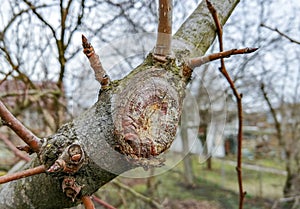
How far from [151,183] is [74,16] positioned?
1586 mm

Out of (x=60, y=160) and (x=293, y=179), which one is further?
(x=293, y=179)

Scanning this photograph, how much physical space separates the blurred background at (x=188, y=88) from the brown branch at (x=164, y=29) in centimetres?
4

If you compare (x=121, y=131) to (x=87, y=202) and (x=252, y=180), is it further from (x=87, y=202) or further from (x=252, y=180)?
(x=252, y=180)

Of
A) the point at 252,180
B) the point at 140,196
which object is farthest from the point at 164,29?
the point at 252,180

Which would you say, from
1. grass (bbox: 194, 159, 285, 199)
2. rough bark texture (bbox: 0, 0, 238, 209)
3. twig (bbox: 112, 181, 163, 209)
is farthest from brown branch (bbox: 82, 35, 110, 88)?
grass (bbox: 194, 159, 285, 199)

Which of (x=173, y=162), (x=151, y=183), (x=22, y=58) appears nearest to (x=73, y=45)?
(x=22, y=58)

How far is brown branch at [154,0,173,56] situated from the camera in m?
0.29

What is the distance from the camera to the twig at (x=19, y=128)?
262 millimetres

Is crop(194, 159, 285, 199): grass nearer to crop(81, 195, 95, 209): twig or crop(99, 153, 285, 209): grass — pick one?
crop(99, 153, 285, 209): grass

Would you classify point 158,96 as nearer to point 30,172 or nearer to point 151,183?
point 30,172

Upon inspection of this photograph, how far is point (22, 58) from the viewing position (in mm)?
1505

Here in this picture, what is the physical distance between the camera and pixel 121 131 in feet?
0.91

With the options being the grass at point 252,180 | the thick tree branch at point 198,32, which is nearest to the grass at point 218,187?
the grass at point 252,180

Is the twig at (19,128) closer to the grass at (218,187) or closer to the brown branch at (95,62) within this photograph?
the brown branch at (95,62)
